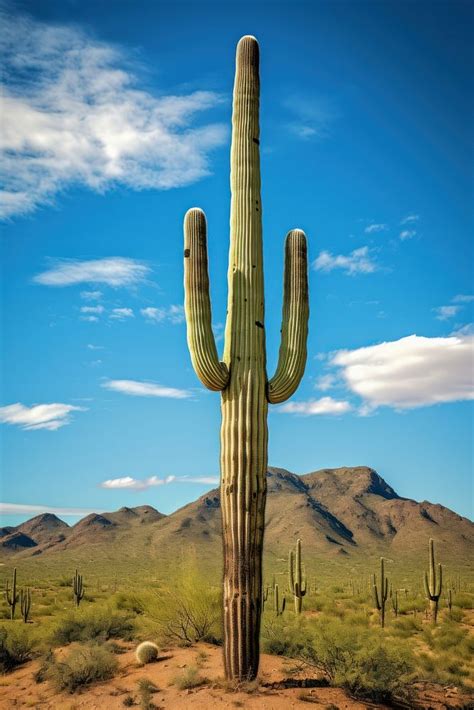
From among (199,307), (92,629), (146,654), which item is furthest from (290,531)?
(199,307)

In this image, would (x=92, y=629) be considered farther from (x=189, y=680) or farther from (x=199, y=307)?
(x=199, y=307)

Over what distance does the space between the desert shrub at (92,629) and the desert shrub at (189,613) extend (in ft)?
6.30

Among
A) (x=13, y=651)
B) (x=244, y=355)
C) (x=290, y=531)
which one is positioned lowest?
(x=13, y=651)

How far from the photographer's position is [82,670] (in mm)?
12141

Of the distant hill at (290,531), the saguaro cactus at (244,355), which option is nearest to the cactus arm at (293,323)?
the saguaro cactus at (244,355)

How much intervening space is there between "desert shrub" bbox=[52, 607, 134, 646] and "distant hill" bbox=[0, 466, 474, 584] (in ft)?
116

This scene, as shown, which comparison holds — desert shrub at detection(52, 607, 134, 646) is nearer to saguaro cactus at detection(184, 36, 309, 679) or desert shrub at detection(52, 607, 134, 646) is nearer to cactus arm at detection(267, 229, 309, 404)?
saguaro cactus at detection(184, 36, 309, 679)

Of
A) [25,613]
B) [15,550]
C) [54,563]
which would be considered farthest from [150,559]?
[25,613]

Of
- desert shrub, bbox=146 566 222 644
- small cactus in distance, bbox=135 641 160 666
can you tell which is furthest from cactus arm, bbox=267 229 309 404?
desert shrub, bbox=146 566 222 644

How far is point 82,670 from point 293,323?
24.6 ft

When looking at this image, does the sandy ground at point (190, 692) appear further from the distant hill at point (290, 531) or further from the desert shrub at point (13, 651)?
the distant hill at point (290, 531)

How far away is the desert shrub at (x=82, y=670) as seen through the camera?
12.0 meters

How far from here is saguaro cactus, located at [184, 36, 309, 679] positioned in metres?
10.5

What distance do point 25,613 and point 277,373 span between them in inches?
634
